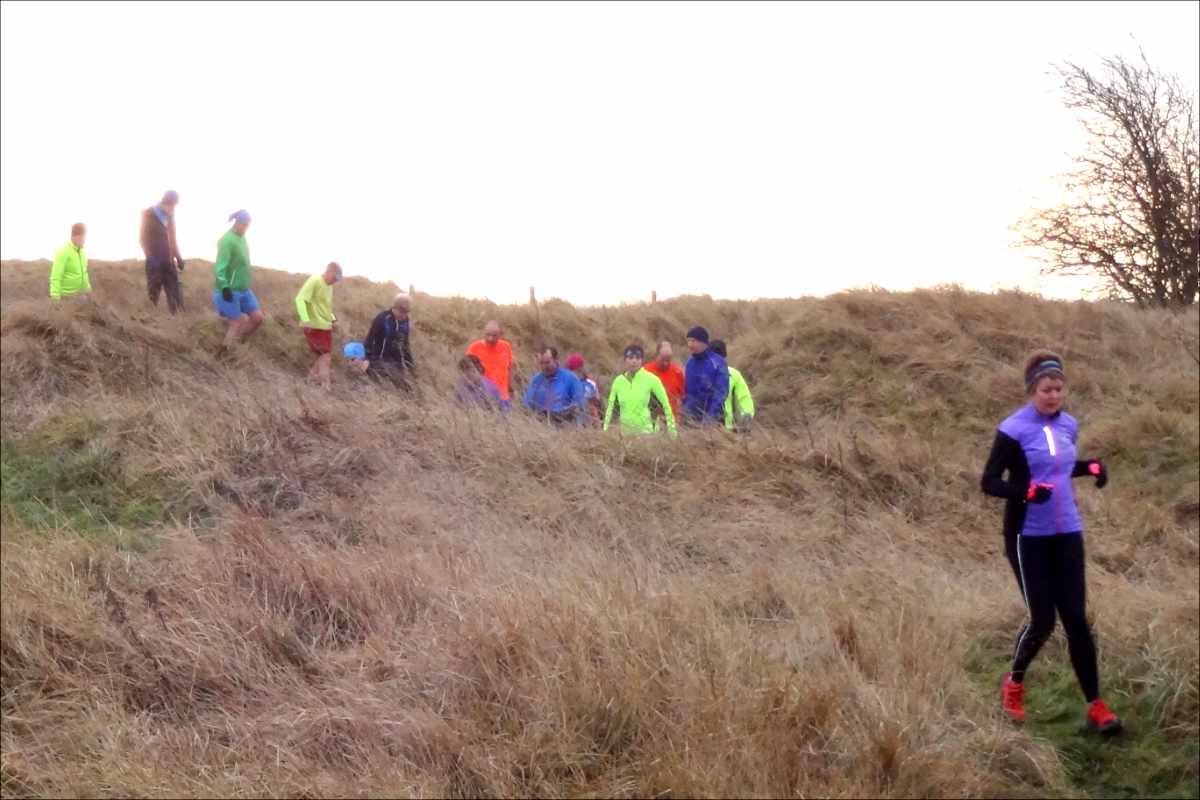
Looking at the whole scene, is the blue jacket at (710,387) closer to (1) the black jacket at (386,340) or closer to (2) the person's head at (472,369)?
(2) the person's head at (472,369)

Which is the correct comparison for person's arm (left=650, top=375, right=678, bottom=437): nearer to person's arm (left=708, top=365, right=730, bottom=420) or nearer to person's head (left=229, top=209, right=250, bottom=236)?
person's arm (left=708, top=365, right=730, bottom=420)

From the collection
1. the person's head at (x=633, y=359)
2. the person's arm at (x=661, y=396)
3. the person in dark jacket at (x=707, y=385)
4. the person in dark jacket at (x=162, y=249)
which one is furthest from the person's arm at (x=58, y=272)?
the person in dark jacket at (x=707, y=385)

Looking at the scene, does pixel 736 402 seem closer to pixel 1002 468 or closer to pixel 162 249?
pixel 1002 468

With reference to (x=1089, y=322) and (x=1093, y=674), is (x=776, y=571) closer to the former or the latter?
(x=1093, y=674)

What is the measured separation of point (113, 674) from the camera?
5.31 m

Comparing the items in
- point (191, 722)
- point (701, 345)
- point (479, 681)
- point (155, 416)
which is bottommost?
point (191, 722)

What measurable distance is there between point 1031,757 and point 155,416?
777cm

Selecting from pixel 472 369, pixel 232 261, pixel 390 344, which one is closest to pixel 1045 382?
pixel 472 369

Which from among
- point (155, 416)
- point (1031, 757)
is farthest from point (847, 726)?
point (155, 416)

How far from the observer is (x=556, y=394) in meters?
10.2

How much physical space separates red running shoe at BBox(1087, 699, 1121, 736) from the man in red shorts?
8.61 m

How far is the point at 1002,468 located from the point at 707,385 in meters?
5.57

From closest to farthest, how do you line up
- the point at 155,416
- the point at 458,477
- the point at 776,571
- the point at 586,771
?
the point at 586,771
the point at 776,571
the point at 458,477
the point at 155,416

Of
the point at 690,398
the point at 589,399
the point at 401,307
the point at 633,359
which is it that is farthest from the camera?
the point at 589,399
